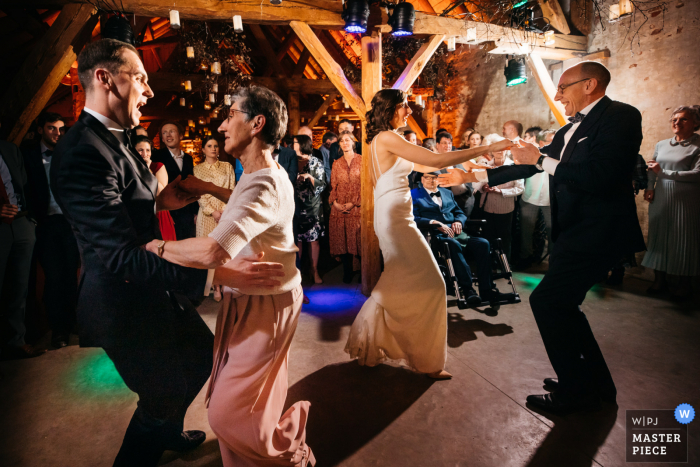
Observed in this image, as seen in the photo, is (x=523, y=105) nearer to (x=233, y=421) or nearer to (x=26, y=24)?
(x=233, y=421)

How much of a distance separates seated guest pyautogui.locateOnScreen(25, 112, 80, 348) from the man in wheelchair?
3384 millimetres

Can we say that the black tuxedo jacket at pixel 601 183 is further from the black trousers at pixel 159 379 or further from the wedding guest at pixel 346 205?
the wedding guest at pixel 346 205

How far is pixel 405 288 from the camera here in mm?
2455

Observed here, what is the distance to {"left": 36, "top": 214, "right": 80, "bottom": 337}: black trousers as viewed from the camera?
3193mm

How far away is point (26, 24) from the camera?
7.87 metres

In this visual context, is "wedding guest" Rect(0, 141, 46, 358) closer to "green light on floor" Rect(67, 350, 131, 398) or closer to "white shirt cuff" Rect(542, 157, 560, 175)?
"green light on floor" Rect(67, 350, 131, 398)

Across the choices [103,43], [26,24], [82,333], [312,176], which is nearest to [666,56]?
[312,176]

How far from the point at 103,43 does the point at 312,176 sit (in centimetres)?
354

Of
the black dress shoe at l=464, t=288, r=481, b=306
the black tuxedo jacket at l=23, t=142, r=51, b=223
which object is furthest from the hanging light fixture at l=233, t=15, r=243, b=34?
the black dress shoe at l=464, t=288, r=481, b=306

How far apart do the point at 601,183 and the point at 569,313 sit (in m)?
0.75

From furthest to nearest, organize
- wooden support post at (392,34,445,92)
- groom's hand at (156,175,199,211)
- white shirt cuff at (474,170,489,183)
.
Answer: wooden support post at (392,34,445,92)
white shirt cuff at (474,170,489,183)
groom's hand at (156,175,199,211)

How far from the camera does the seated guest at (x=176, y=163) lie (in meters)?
4.12

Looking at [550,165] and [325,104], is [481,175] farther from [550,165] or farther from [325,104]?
[325,104]

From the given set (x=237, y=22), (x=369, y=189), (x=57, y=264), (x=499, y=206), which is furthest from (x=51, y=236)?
(x=499, y=206)
